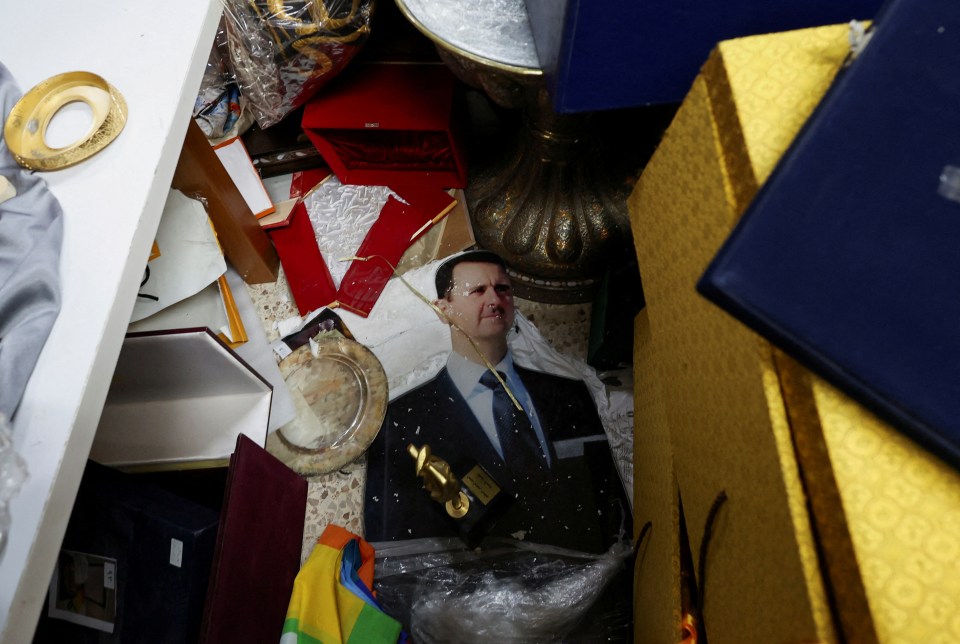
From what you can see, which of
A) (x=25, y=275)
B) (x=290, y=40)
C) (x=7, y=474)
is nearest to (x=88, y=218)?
(x=25, y=275)

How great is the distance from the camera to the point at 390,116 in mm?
1101

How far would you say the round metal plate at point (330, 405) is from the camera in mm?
1088

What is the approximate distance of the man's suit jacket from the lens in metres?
1.01

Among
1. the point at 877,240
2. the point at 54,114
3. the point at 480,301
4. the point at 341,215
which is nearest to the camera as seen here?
the point at 877,240

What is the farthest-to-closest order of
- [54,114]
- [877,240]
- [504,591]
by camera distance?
[504,591], [54,114], [877,240]

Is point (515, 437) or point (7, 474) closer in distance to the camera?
point (7, 474)

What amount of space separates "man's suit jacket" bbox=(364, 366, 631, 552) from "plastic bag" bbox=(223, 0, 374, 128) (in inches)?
24.6

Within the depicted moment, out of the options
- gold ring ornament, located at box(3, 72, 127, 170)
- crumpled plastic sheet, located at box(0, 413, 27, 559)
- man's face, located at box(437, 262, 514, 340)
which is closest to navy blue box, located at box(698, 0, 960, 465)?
crumpled plastic sheet, located at box(0, 413, 27, 559)

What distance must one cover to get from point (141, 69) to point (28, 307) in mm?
326

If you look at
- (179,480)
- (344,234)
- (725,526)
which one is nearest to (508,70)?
(725,526)

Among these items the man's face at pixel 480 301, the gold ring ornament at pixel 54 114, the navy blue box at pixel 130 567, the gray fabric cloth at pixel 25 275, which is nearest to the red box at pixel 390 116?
the man's face at pixel 480 301

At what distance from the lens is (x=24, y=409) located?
52 cm

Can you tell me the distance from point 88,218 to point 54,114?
7.0 inches

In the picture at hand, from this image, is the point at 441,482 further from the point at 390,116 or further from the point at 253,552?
the point at 390,116
